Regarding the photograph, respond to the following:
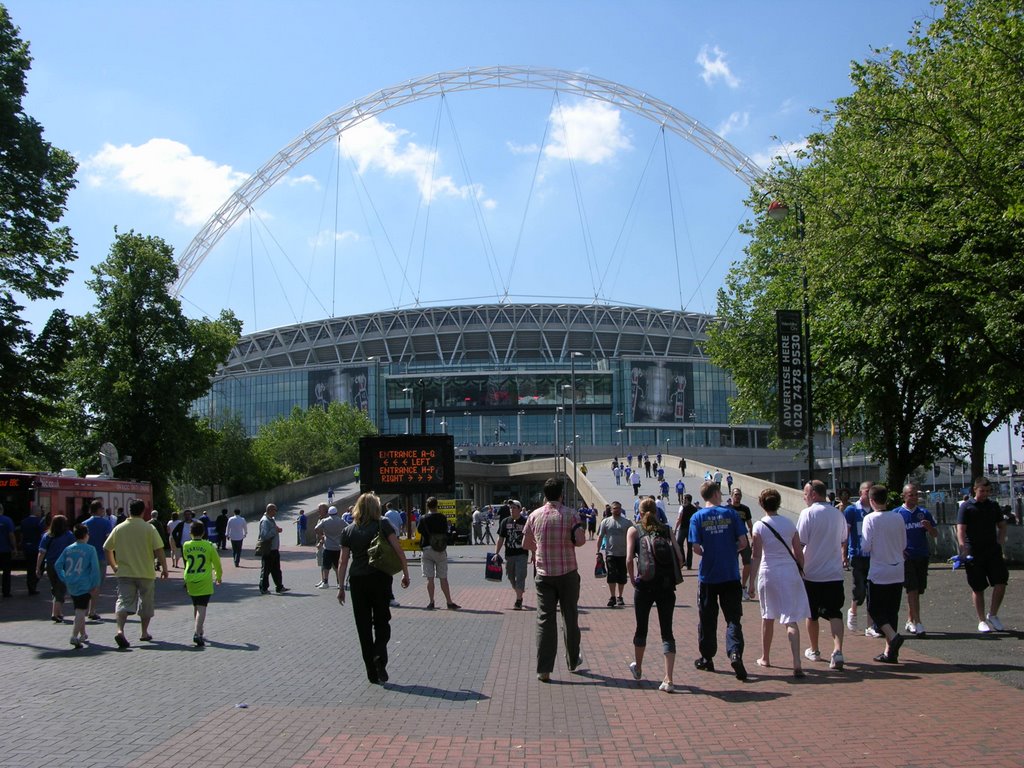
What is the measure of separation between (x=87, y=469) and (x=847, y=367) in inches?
1296

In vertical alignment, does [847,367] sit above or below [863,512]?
above

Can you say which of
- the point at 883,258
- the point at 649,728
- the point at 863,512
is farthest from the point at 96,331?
the point at 649,728

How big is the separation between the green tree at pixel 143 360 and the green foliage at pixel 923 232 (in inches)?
1072

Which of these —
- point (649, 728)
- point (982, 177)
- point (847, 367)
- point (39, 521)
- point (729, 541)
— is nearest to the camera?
point (649, 728)

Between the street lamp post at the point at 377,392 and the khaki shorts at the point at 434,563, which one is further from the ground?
the street lamp post at the point at 377,392

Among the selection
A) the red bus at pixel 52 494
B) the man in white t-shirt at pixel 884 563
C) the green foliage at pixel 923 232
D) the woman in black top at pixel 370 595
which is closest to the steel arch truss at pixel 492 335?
the red bus at pixel 52 494

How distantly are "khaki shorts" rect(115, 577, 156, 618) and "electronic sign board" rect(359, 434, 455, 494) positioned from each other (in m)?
14.5

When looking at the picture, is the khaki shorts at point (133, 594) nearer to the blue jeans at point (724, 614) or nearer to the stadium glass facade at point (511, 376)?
the blue jeans at point (724, 614)

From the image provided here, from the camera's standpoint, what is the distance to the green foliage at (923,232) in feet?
52.5

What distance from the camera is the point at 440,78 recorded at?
94.4m

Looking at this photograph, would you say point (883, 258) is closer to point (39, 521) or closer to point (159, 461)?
point (39, 521)

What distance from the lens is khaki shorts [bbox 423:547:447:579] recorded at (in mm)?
15320

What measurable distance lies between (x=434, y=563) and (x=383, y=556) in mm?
6736

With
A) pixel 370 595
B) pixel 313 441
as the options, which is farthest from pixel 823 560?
pixel 313 441
